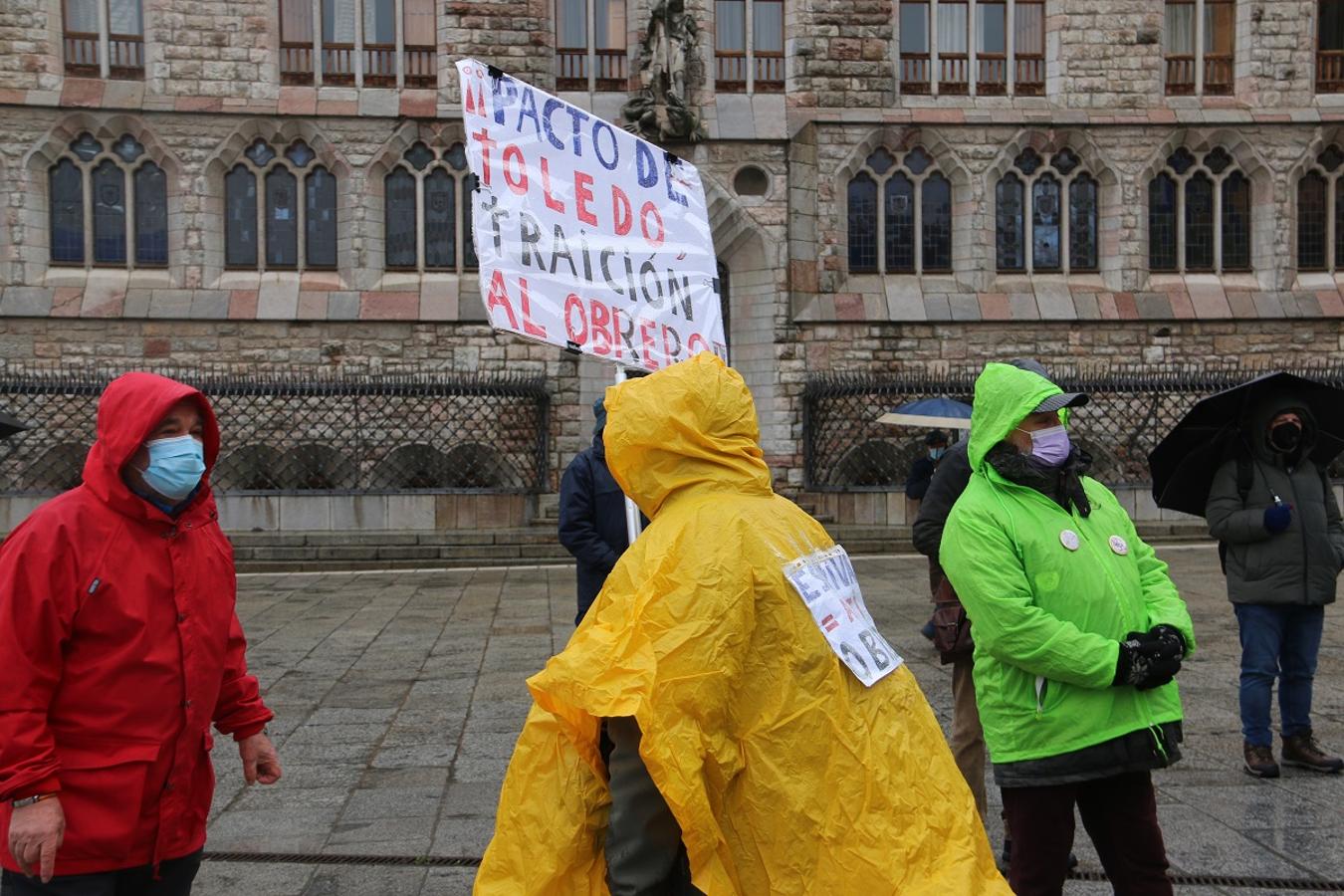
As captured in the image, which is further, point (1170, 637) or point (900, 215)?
point (900, 215)

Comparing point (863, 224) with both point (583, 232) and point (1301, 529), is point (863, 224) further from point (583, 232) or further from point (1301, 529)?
point (583, 232)

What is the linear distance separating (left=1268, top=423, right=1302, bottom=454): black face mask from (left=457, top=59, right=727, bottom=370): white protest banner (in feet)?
8.82

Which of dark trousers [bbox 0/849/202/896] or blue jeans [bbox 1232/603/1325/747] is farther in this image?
blue jeans [bbox 1232/603/1325/747]

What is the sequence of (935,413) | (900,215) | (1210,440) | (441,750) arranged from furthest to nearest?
(900,215) < (935,413) < (441,750) < (1210,440)

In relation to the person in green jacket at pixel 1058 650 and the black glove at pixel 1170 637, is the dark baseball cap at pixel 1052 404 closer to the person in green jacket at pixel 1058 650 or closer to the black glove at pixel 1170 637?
the person in green jacket at pixel 1058 650

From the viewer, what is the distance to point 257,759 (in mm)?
3182

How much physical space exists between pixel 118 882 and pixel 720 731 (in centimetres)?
146

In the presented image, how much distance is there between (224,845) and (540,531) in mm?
12151

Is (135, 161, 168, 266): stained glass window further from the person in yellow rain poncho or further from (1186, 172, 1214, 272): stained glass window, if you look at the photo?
the person in yellow rain poncho

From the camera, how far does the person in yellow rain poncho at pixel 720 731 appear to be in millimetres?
Answer: 2494

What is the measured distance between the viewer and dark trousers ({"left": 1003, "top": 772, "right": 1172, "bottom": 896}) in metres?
3.36

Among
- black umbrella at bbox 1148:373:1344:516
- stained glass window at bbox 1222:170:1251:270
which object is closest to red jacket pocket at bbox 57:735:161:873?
black umbrella at bbox 1148:373:1344:516

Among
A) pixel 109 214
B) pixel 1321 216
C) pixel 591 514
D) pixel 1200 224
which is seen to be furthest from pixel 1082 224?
pixel 591 514

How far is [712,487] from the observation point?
2.73m
